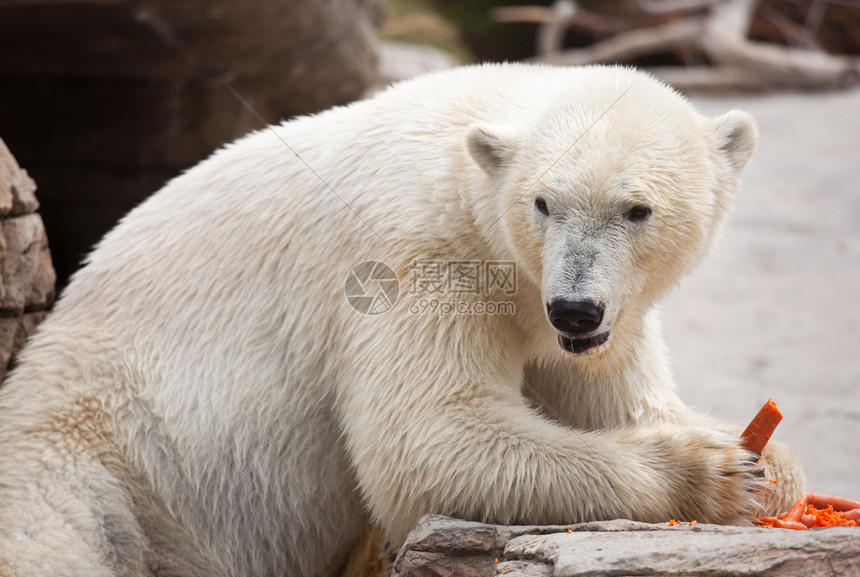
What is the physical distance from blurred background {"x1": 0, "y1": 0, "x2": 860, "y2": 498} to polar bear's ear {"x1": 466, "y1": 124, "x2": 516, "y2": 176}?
298cm

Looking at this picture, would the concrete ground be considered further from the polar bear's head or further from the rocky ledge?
the rocky ledge

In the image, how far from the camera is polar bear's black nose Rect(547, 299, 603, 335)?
104 inches

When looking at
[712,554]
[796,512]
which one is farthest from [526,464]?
[796,512]

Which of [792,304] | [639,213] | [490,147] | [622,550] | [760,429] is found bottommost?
[622,550]

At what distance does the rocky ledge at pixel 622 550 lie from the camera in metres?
2.33

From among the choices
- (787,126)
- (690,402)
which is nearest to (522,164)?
(690,402)

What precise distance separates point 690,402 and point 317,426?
3550mm

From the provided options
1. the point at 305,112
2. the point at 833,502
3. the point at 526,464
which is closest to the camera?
the point at 526,464

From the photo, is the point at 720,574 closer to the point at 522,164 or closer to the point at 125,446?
the point at 522,164

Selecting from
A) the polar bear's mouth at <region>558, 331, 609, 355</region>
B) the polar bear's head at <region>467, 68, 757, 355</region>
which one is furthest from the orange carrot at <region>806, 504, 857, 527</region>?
the polar bear's mouth at <region>558, 331, 609, 355</region>

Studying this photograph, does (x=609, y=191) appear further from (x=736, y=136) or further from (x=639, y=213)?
(x=736, y=136)

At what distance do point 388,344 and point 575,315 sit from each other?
2.55 ft

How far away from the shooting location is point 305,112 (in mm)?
7926

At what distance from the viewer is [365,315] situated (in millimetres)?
3229
